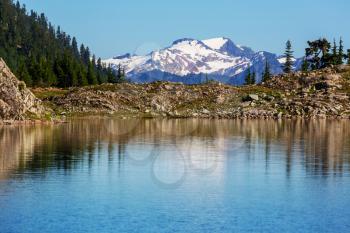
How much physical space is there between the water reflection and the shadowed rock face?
32.1ft

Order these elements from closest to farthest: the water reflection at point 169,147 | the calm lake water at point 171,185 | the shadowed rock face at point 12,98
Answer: the calm lake water at point 171,185, the water reflection at point 169,147, the shadowed rock face at point 12,98

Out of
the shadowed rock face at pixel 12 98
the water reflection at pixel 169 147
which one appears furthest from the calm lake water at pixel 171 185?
the shadowed rock face at pixel 12 98

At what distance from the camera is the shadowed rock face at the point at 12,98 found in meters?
148

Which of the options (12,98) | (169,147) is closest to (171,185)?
Result: (169,147)

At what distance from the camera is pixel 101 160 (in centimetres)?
8400

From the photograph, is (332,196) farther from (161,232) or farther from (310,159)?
(310,159)

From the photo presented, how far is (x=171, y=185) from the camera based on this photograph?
6456 centimetres

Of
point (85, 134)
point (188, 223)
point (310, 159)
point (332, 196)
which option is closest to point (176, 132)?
point (85, 134)

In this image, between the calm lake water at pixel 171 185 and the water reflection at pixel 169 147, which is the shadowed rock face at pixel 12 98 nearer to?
the water reflection at pixel 169 147

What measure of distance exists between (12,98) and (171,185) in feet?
303

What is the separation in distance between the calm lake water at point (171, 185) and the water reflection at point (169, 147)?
0.16 m

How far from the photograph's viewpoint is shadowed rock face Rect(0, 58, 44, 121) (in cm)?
14850

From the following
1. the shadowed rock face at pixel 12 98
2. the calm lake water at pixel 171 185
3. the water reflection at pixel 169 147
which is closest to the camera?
the calm lake water at pixel 171 185

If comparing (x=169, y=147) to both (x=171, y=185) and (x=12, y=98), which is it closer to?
(x=171, y=185)
